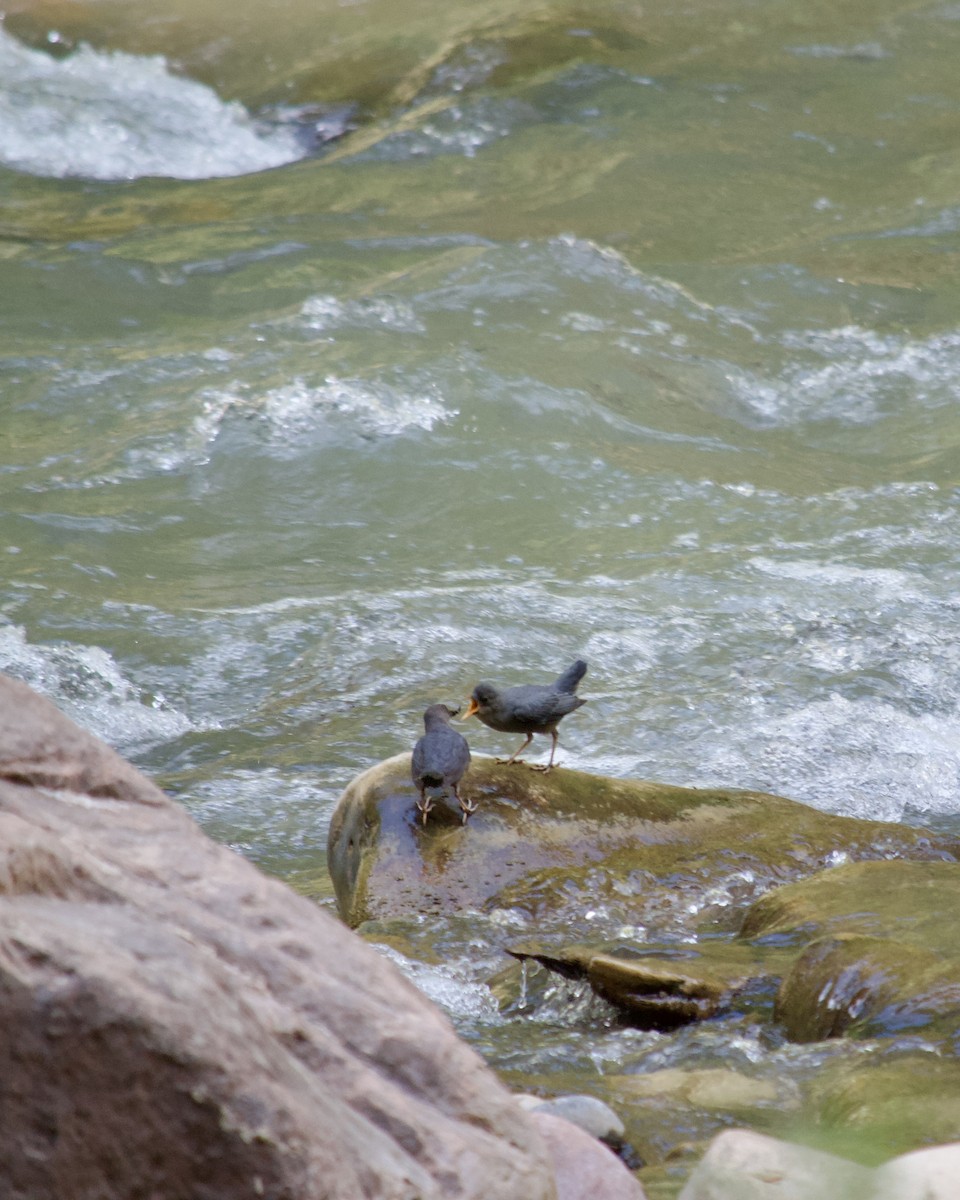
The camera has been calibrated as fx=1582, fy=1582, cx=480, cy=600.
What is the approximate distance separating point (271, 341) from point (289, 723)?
13.4ft

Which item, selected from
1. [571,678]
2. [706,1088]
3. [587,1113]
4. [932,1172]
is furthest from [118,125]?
[932,1172]

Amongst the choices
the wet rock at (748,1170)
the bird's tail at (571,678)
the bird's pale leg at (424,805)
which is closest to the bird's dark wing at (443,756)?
the bird's pale leg at (424,805)

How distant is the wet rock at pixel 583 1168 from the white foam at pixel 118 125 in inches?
494

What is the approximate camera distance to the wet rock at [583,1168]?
2695mm

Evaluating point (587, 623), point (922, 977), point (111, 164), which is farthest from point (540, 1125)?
point (111, 164)

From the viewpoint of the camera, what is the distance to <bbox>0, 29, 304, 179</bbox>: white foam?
1437 centimetres

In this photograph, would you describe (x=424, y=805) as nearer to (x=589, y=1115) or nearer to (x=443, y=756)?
(x=443, y=756)

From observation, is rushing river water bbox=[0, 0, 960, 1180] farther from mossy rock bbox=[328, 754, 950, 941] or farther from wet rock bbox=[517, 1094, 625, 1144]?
wet rock bbox=[517, 1094, 625, 1144]

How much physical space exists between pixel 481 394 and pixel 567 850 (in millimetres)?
5178

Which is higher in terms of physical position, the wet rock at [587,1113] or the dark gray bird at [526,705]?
the wet rock at [587,1113]

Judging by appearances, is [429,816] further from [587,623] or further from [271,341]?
[271,341]

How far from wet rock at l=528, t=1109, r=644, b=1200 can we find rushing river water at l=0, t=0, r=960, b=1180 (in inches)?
41.6

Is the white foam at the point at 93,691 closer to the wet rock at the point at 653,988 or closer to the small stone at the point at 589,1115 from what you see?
the wet rock at the point at 653,988

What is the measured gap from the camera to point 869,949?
394 cm
